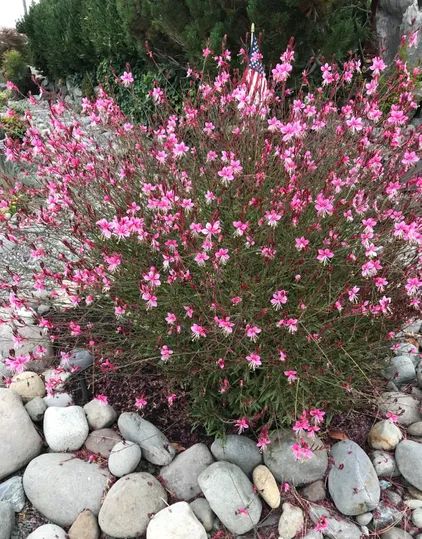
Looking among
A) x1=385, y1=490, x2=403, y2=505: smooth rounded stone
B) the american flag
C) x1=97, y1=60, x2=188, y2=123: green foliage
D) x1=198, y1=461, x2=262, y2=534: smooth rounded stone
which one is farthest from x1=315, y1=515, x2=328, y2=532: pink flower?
x1=97, y1=60, x2=188, y2=123: green foliage

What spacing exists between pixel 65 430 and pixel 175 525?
757 mm

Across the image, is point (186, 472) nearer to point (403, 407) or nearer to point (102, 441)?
point (102, 441)

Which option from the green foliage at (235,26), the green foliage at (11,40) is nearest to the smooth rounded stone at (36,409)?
the green foliage at (235,26)

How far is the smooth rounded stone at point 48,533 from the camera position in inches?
91.4

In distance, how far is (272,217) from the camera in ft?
7.47

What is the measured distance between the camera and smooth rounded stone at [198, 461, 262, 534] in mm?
2354

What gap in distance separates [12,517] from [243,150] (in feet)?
7.18

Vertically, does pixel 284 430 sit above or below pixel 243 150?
below

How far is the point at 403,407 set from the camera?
2.89 meters

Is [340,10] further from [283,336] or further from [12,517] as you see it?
[12,517]

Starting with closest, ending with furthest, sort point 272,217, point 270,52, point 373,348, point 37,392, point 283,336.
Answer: point 272,217 → point 283,336 → point 373,348 → point 37,392 → point 270,52

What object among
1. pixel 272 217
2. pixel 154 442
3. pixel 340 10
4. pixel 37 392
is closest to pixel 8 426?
pixel 37 392

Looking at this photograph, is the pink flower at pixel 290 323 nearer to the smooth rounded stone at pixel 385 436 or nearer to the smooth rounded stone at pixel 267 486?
the smooth rounded stone at pixel 267 486

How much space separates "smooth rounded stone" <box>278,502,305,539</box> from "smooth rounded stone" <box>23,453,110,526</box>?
835 millimetres
